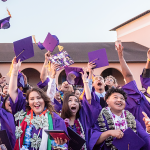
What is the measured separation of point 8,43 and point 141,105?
18595 millimetres

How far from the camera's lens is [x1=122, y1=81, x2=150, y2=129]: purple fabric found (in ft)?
11.0

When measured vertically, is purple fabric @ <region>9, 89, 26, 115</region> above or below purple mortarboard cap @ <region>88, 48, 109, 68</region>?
below

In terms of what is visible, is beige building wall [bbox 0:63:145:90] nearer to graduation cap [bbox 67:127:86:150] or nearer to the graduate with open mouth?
the graduate with open mouth

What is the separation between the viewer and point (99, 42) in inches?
835

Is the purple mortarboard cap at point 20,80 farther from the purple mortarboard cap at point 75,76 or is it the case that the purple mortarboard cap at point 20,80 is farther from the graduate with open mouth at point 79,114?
the graduate with open mouth at point 79,114

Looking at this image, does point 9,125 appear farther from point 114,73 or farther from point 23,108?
point 114,73

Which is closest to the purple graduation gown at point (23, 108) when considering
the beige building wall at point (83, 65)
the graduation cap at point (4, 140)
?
the graduation cap at point (4, 140)

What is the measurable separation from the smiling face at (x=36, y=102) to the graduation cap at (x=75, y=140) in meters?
0.49

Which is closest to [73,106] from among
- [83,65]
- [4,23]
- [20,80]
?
[20,80]

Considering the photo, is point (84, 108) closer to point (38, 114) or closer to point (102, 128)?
point (102, 128)

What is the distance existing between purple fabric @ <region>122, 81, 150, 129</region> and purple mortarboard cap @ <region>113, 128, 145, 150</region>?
3.01 feet

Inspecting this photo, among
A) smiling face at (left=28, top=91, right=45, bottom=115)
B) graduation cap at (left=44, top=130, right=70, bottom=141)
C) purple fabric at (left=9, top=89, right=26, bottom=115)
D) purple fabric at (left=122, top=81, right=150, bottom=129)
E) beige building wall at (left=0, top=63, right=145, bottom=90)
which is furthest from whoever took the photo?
beige building wall at (left=0, top=63, right=145, bottom=90)

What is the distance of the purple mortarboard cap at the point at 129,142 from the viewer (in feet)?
8.02

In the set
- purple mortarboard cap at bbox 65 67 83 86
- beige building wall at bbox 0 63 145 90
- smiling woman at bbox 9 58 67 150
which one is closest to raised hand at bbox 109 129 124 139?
smiling woman at bbox 9 58 67 150
